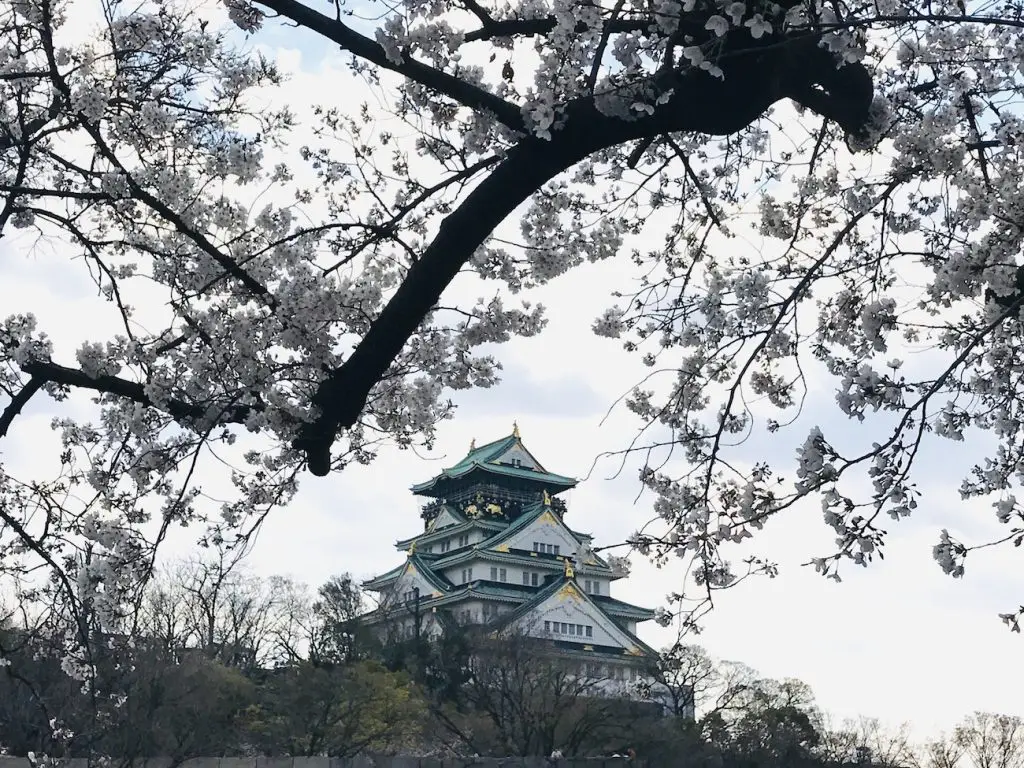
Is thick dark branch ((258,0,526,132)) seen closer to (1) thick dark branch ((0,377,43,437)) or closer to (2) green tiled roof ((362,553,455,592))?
(1) thick dark branch ((0,377,43,437))

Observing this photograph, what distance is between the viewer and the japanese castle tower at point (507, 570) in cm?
4122

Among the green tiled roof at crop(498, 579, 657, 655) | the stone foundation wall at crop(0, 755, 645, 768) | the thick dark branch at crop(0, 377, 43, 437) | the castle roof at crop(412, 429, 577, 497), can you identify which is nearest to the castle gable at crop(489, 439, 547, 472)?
the castle roof at crop(412, 429, 577, 497)

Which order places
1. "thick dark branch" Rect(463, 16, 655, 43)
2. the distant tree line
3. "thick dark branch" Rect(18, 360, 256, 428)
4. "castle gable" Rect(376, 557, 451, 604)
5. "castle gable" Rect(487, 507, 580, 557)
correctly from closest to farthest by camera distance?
1. "thick dark branch" Rect(463, 16, 655, 43)
2. "thick dark branch" Rect(18, 360, 256, 428)
3. the distant tree line
4. "castle gable" Rect(376, 557, 451, 604)
5. "castle gable" Rect(487, 507, 580, 557)

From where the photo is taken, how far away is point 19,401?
169 inches

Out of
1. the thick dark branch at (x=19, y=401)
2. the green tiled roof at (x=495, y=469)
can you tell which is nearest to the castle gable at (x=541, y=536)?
the green tiled roof at (x=495, y=469)

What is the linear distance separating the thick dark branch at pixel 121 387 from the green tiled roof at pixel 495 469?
42.0 m

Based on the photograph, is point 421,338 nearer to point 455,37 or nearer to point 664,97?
point 455,37

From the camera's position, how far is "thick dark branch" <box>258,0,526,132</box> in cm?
356

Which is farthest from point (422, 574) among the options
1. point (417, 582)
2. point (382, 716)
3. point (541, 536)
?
point (382, 716)

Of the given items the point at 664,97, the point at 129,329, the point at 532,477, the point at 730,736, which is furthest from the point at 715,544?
the point at 532,477

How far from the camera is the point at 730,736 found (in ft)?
76.4

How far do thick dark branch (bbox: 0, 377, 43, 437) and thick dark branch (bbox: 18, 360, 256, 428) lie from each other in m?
0.02

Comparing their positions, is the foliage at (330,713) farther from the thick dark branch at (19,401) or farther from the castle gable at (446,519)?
the castle gable at (446,519)

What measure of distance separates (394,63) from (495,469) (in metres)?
43.8
